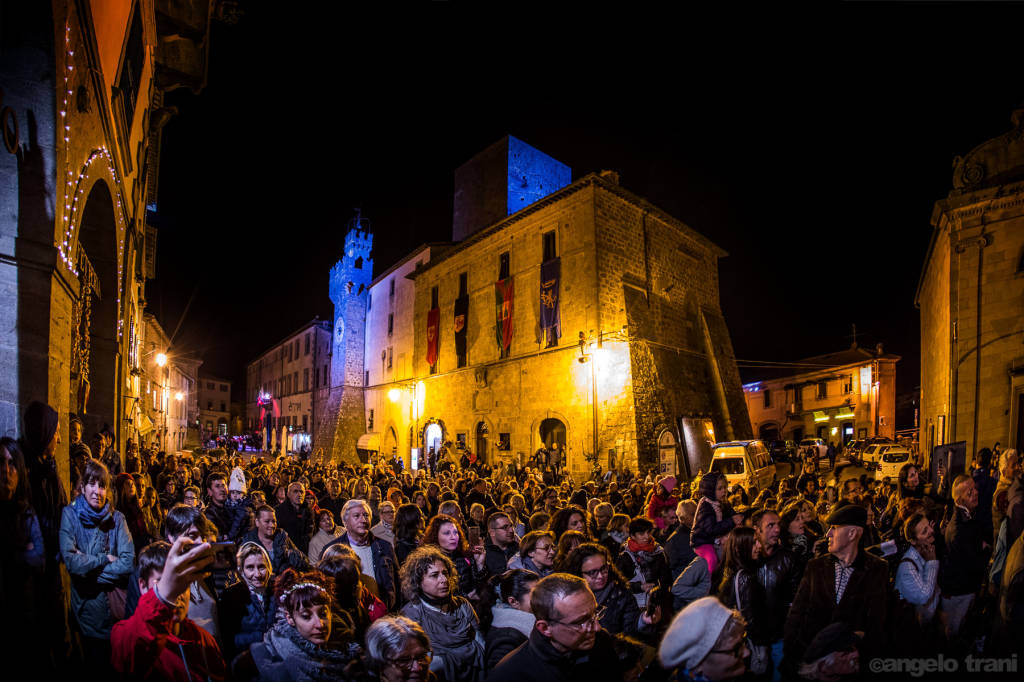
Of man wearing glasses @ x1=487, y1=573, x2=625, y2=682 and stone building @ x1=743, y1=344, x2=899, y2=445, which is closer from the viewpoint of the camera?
man wearing glasses @ x1=487, y1=573, x2=625, y2=682

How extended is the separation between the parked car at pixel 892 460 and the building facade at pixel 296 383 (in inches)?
1253

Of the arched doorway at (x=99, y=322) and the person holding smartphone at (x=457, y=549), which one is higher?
the arched doorway at (x=99, y=322)

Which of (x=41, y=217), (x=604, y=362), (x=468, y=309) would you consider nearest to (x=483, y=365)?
(x=468, y=309)

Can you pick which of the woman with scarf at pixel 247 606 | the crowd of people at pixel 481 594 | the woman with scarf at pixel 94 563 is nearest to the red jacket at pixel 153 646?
the crowd of people at pixel 481 594

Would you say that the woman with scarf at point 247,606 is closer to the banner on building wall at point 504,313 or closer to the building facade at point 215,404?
the banner on building wall at point 504,313

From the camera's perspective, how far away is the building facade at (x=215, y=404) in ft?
223

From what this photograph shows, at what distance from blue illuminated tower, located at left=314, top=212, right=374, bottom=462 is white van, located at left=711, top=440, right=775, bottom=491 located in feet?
75.8

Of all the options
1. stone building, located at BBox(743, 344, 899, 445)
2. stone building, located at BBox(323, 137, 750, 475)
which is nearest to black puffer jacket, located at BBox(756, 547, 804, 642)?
stone building, located at BBox(323, 137, 750, 475)

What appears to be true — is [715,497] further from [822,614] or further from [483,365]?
[483,365]

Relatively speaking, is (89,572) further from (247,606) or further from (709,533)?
(709,533)

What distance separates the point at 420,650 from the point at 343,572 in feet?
3.62

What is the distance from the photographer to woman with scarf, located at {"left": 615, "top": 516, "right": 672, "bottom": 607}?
439 cm

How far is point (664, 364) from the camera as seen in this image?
69.7ft

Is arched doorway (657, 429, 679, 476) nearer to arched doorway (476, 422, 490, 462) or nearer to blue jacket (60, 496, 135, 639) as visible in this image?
arched doorway (476, 422, 490, 462)
